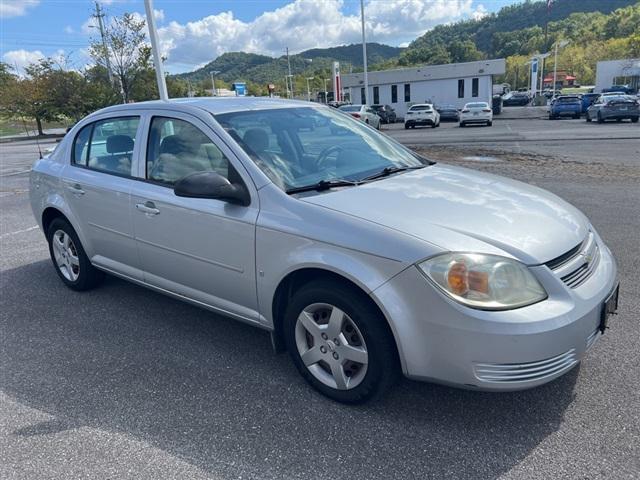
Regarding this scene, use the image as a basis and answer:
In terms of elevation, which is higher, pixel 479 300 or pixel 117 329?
pixel 479 300

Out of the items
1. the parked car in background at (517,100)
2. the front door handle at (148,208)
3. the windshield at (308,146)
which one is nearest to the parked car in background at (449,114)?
the parked car in background at (517,100)

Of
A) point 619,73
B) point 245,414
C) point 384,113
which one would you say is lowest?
point 245,414

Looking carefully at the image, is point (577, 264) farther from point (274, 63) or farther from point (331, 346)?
point (274, 63)

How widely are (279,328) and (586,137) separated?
741 inches

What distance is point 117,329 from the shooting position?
409 cm

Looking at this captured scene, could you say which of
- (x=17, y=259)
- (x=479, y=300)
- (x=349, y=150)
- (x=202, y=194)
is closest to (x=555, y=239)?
(x=479, y=300)

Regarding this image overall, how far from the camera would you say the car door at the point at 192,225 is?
317 centimetres

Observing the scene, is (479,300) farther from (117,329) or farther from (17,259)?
(17,259)

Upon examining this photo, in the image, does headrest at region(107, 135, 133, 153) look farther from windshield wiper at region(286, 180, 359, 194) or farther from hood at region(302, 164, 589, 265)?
hood at region(302, 164, 589, 265)

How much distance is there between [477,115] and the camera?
29359mm

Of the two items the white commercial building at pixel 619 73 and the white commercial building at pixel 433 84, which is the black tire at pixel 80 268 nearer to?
the white commercial building at pixel 433 84

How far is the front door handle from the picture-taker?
3.64 meters

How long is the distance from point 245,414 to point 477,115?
29.2 m

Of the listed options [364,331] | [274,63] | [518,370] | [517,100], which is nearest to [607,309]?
[518,370]
